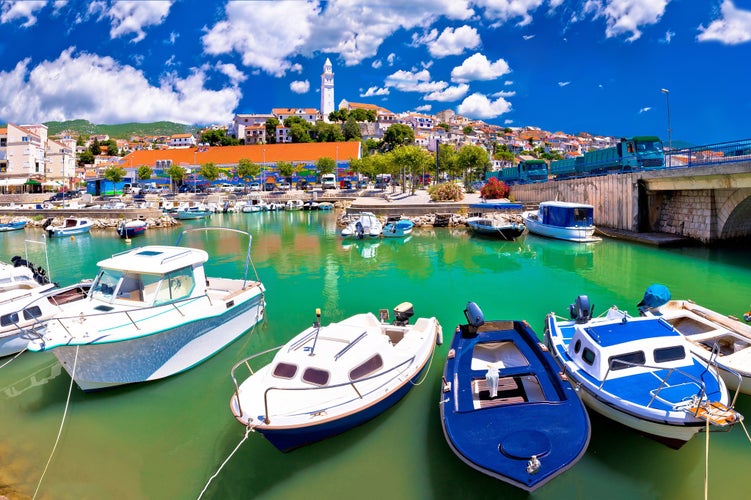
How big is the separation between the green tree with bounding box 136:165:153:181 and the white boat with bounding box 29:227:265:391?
80.1 m

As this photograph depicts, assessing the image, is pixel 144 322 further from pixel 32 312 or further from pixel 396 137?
pixel 396 137

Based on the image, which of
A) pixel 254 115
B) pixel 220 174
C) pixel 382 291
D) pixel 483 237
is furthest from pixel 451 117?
pixel 382 291

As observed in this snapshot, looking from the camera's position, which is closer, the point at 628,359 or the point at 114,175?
the point at 628,359

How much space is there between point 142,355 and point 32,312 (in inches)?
171

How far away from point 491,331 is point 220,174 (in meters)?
80.9

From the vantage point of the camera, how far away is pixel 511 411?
6.25 m

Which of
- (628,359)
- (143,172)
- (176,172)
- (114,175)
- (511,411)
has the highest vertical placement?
(143,172)

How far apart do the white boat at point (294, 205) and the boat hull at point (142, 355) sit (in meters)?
54.7

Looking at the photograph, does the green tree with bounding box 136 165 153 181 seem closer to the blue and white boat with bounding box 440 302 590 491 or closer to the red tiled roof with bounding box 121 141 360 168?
the red tiled roof with bounding box 121 141 360 168

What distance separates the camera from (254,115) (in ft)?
453

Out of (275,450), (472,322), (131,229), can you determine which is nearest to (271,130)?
(131,229)

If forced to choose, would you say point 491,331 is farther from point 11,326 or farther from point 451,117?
point 451,117

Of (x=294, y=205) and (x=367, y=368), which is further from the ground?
(x=294, y=205)

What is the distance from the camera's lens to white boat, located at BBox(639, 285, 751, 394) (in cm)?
755
